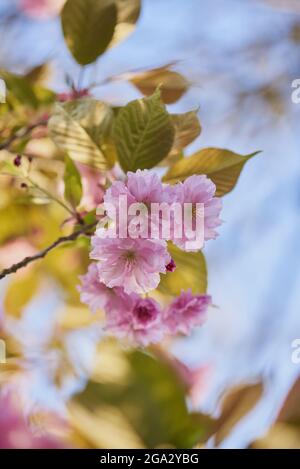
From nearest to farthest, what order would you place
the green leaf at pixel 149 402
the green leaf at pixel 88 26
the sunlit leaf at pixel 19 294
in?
the green leaf at pixel 149 402 → the green leaf at pixel 88 26 → the sunlit leaf at pixel 19 294

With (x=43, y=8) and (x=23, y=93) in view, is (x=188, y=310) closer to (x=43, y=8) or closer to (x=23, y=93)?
(x=23, y=93)

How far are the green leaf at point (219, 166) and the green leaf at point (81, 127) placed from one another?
0.10 m

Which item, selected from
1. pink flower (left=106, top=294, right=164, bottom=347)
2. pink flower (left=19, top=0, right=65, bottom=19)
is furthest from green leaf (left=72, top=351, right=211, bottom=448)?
pink flower (left=19, top=0, right=65, bottom=19)

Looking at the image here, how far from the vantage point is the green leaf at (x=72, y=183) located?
0.74 metres

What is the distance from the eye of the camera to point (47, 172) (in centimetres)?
100

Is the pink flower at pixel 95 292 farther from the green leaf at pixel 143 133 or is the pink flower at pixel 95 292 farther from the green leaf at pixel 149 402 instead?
the green leaf at pixel 149 402

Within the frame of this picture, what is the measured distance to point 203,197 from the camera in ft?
1.94

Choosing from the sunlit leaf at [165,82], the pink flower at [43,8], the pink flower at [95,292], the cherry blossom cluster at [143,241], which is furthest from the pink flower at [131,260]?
the pink flower at [43,8]

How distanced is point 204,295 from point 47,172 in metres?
0.39

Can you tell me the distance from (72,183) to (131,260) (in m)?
0.18

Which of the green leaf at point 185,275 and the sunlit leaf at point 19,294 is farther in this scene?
the sunlit leaf at point 19,294

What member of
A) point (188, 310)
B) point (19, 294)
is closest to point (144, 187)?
point (188, 310)
